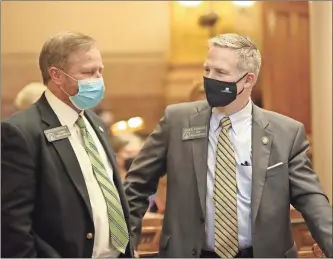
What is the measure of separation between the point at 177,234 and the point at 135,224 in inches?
7.0

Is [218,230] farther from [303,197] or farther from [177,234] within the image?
[303,197]

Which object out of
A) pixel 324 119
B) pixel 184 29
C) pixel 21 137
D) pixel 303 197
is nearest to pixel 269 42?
pixel 184 29

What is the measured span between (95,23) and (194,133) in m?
5.45

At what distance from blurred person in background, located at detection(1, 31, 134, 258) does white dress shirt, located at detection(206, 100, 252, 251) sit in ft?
1.08

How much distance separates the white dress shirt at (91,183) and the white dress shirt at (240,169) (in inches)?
16.0

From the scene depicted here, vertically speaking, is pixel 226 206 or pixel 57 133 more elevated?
pixel 57 133

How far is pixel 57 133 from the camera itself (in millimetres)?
2363

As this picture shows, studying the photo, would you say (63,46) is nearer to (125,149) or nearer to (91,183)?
(91,183)

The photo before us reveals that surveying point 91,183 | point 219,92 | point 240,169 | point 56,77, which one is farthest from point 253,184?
point 56,77

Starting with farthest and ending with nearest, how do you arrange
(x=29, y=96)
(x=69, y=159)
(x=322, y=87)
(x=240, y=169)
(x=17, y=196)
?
(x=322, y=87)
(x=29, y=96)
(x=240, y=169)
(x=69, y=159)
(x=17, y=196)

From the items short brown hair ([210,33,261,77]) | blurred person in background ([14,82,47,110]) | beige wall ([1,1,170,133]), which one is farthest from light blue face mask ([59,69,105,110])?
beige wall ([1,1,170,133])

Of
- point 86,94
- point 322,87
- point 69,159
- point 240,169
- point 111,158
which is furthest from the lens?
point 322,87

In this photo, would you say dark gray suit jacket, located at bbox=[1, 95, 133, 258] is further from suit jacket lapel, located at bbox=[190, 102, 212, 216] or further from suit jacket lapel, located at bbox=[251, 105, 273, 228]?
suit jacket lapel, located at bbox=[251, 105, 273, 228]

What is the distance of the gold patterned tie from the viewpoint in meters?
2.59
